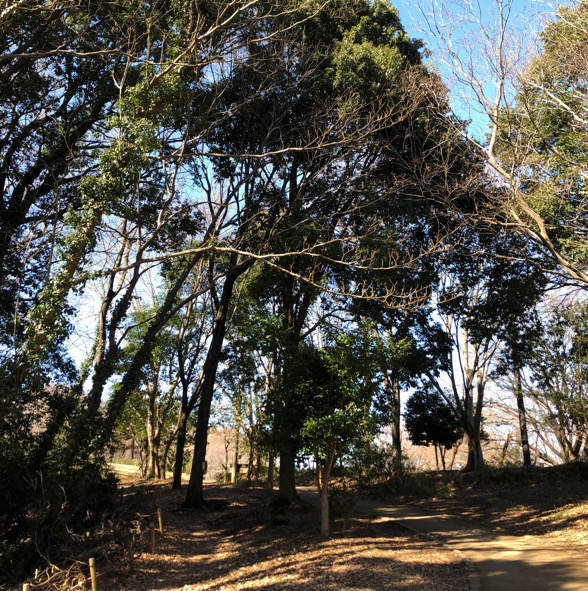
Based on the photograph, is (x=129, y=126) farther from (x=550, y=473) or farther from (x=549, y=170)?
(x=550, y=473)

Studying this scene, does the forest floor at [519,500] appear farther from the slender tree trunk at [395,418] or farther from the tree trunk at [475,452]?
the slender tree trunk at [395,418]

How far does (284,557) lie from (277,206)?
30.7 ft

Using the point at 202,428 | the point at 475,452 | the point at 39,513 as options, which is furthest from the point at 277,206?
the point at 475,452

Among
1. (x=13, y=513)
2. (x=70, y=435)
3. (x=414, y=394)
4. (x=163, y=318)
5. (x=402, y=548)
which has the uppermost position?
(x=163, y=318)

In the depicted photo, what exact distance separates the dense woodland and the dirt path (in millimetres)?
2543

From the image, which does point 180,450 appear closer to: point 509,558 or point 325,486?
point 325,486

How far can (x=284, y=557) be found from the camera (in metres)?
8.98

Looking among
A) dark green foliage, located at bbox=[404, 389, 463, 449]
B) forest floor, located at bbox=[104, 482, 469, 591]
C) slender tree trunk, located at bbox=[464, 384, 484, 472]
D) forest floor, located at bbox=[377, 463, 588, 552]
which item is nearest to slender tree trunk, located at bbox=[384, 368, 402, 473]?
dark green foliage, located at bbox=[404, 389, 463, 449]

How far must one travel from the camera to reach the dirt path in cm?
668

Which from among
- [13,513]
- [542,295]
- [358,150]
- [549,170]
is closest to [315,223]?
[358,150]

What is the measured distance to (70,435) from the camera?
30.2 ft

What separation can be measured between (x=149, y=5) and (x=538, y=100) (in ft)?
31.3

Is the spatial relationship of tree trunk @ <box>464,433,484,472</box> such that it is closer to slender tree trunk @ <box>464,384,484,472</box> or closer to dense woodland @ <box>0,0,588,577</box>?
slender tree trunk @ <box>464,384,484,472</box>

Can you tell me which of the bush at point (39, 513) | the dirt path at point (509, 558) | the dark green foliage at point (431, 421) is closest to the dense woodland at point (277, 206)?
the bush at point (39, 513)
